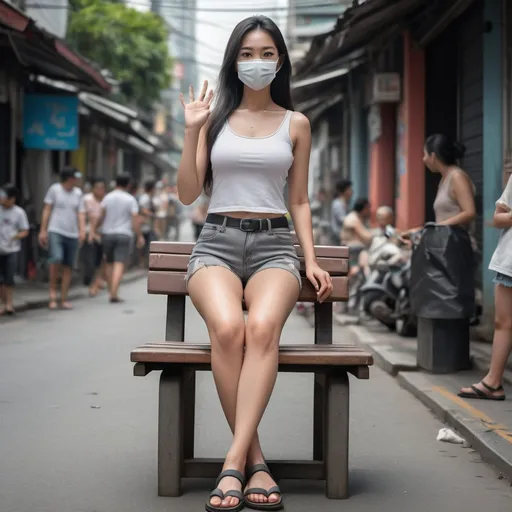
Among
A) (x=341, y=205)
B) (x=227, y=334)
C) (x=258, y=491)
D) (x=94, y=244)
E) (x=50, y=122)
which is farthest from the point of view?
(x=50, y=122)

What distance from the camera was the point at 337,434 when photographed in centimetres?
481

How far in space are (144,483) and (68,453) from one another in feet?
2.74

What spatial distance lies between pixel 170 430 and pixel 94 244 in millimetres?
14331

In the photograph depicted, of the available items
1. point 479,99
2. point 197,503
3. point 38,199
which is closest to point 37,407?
point 197,503

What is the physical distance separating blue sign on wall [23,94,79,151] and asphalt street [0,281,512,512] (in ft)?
33.7

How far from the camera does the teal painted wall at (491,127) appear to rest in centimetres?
1088

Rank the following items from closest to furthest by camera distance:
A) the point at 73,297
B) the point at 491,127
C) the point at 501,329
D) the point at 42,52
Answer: the point at 501,329, the point at 491,127, the point at 42,52, the point at 73,297

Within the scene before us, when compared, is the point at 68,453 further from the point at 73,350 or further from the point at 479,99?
the point at 479,99

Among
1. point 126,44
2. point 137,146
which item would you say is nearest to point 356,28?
point 126,44

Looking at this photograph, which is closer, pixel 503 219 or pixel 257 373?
pixel 257 373

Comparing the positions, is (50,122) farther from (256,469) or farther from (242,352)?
(256,469)

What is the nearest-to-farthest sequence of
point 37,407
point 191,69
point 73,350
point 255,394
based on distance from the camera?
1. point 255,394
2. point 37,407
3. point 73,350
4. point 191,69

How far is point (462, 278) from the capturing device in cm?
869

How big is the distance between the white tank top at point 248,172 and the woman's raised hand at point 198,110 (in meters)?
0.19
